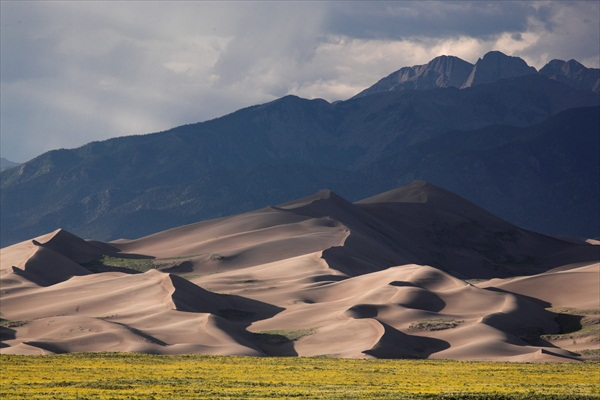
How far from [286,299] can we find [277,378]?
5922 centimetres

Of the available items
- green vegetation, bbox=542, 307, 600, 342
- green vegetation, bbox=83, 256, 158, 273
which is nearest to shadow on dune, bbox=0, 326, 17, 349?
green vegetation, bbox=542, 307, 600, 342

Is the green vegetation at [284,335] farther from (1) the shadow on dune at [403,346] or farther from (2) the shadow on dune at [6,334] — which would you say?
(2) the shadow on dune at [6,334]

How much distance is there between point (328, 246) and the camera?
151750 millimetres

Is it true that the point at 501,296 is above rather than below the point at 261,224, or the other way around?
below

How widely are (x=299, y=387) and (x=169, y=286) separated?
60.6 meters

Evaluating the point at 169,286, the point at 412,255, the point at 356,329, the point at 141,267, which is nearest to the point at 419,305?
the point at 356,329

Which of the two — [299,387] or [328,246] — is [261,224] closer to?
[328,246]

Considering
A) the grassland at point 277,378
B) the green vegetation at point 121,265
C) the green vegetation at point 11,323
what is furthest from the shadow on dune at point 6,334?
the green vegetation at point 121,265

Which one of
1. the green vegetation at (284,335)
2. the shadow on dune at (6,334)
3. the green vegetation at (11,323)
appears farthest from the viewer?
the green vegetation at (11,323)

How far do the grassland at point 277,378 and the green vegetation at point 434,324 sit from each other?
21137mm

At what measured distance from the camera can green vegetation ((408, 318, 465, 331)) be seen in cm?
9025

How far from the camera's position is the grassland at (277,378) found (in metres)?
41.9

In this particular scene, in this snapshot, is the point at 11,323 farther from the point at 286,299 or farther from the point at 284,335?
the point at 286,299

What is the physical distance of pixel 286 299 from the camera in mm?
110875
